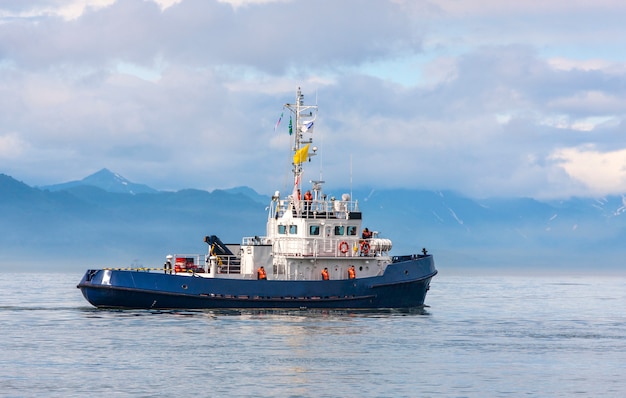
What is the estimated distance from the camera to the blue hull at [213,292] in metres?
54.2

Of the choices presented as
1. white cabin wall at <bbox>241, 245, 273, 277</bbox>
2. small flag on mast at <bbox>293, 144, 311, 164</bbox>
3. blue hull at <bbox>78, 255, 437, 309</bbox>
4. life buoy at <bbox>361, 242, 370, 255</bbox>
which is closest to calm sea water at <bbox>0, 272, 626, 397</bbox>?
blue hull at <bbox>78, 255, 437, 309</bbox>

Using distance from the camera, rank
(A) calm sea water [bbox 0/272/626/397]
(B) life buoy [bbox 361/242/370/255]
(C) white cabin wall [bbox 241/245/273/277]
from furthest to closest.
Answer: (B) life buoy [bbox 361/242/370/255] → (C) white cabin wall [bbox 241/245/273/277] → (A) calm sea water [bbox 0/272/626/397]

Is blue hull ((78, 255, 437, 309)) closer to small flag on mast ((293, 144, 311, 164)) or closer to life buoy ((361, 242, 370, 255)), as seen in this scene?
life buoy ((361, 242, 370, 255))

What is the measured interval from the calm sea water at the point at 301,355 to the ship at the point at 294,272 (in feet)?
2.97

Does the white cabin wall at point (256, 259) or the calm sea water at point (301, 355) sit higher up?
the white cabin wall at point (256, 259)

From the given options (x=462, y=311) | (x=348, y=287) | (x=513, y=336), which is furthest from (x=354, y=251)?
(x=462, y=311)

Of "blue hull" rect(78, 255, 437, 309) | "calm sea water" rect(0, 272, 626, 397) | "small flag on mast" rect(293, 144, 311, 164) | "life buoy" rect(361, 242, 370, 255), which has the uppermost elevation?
"small flag on mast" rect(293, 144, 311, 164)

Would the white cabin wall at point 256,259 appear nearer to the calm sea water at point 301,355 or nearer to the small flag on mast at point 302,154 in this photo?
the calm sea water at point 301,355

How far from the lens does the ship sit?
178ft

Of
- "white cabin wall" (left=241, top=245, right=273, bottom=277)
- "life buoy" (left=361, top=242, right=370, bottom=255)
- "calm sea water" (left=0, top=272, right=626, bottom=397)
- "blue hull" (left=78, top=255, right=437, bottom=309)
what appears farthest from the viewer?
"life buoy" (left=361, top=242, right=370, bottom=255)

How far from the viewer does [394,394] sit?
107 ft

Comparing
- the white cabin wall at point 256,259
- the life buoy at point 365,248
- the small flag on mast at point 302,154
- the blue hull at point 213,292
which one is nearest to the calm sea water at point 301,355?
the blue hull at point 213,292

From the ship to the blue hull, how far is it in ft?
0.16

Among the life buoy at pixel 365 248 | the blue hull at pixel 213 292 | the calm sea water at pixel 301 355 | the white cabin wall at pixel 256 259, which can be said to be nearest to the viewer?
the calm sea water at pixel 301 355
